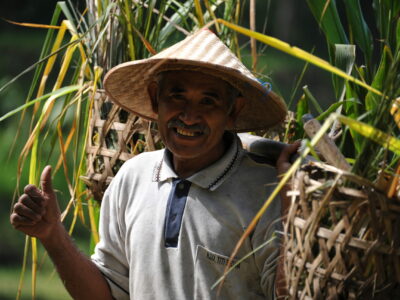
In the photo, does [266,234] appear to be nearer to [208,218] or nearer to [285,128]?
[208,218]

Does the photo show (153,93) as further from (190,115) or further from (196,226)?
(196,226)

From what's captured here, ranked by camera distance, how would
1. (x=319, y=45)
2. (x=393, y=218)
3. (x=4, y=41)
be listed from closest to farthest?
(x=393, y=218)
(x=319, y=45)
(x=4, y=41)

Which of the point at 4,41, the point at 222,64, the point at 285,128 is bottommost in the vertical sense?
the point at 4,41

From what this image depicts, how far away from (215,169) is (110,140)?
0.49 meters

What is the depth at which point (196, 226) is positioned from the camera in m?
1.98

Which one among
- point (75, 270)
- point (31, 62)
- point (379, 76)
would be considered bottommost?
point (31, 62)

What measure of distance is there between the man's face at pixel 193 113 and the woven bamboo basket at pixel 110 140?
34 cm

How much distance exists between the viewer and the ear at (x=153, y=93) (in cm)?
214

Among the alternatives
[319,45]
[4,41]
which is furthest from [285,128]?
[4,41]

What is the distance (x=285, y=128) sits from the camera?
228 centimetres

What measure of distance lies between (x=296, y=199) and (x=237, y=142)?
1.39 ft

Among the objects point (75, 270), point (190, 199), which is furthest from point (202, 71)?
point (75, 270)

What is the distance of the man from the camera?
76.9 inches

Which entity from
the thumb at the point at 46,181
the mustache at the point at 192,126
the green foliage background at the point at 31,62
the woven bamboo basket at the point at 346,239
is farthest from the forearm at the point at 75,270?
the green foliage background at the point at 31,62
